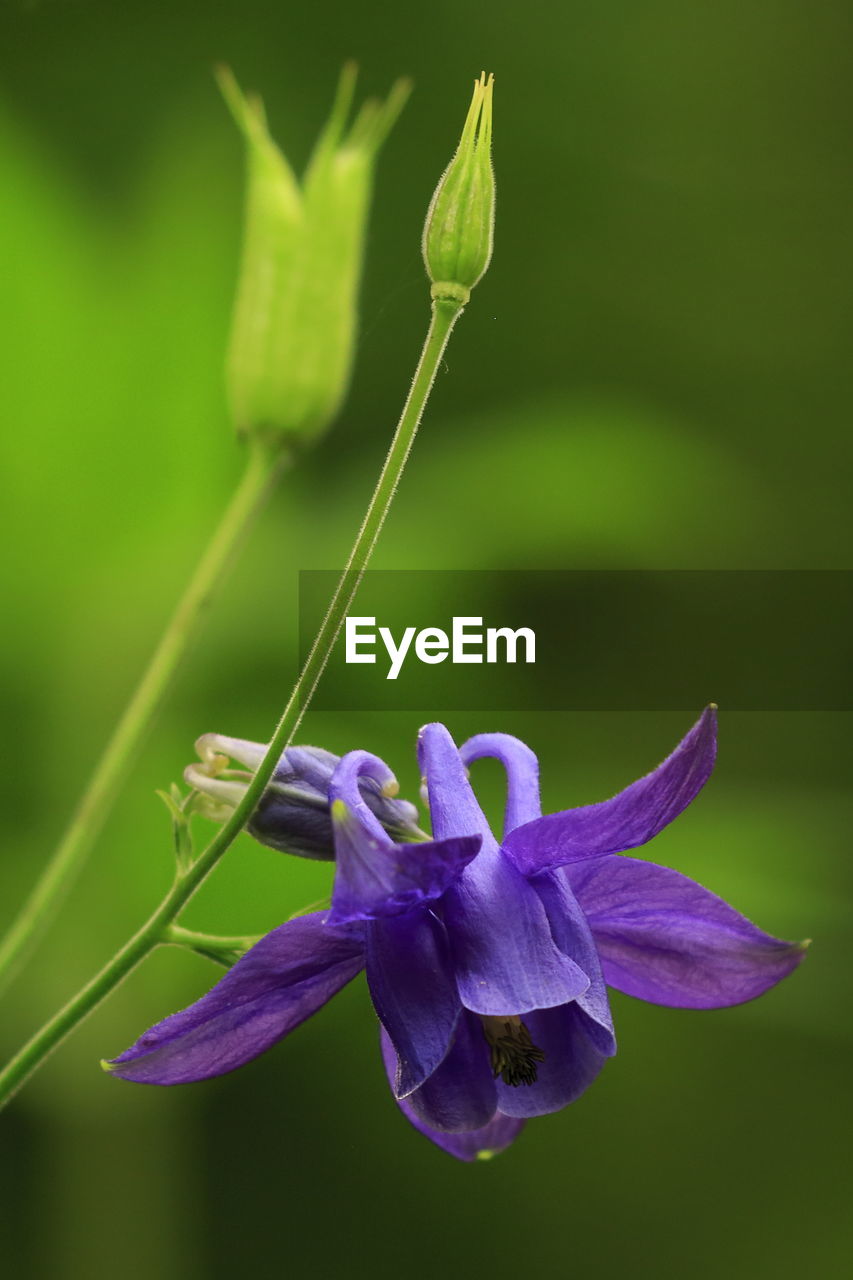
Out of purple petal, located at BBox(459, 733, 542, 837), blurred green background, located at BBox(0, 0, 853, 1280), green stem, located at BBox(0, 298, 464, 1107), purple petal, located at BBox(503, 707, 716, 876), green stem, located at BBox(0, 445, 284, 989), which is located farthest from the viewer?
blurred green background, located at BBox(0, 0, 853, 1280)

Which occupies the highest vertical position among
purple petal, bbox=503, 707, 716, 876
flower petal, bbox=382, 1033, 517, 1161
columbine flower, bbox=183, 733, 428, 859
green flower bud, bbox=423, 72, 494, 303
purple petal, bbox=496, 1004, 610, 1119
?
green flower bud, bbox=423, 72, 494, 303

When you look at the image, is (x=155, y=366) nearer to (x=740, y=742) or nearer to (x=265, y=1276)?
(x=740, y=742)

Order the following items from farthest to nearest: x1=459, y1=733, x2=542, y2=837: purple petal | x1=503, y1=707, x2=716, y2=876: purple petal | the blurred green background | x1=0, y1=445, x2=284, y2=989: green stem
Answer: the blurred green background → x1=459, y1=733, x2=542, y2=837: purple petal → x1=503, y1=707, x2=716, y2=876: purple petal → x1=0, y1=445, x2=284, y2=989: green stem

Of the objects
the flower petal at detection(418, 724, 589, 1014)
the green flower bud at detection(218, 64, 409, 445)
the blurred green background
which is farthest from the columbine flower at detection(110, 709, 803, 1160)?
the blurred green background

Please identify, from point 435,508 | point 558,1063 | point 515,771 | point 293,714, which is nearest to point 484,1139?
point 558,1063

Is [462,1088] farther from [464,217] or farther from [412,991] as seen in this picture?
[464,217]

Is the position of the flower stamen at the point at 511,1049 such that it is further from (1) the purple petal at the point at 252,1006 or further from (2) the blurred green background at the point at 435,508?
(2) the blurred green background at the point at 435,508

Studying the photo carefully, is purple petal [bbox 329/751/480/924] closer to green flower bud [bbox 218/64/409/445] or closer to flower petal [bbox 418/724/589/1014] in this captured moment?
flower petal [bbox 418/724/589/1014]
